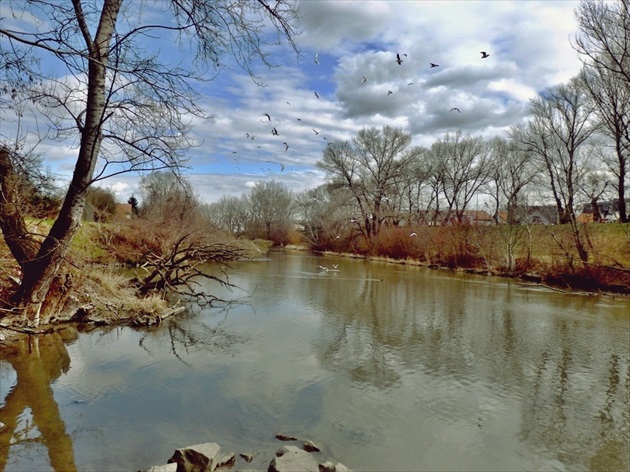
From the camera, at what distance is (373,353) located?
8555 millimetres

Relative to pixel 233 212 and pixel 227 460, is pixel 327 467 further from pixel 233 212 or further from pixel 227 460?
pixel 233 212

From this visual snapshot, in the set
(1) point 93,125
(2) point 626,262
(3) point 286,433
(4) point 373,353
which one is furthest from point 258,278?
(2) point 626,262

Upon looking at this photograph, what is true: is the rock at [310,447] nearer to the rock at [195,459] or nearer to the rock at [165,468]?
the rock at [195,459]

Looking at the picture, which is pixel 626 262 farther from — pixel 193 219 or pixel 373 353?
pixel 193 219

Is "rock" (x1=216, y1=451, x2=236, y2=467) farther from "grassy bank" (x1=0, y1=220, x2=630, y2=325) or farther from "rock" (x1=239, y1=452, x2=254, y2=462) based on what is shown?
"grassy bank" (x1=0, y1=220, x2=630, y2=325)

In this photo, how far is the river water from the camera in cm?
473

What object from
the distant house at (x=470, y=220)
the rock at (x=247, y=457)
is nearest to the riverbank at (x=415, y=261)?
the distant house at (x=470, y=220)

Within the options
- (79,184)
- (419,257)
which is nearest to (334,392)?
(79,184)

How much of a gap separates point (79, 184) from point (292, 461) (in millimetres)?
5521

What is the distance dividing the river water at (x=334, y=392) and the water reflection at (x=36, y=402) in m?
0.03

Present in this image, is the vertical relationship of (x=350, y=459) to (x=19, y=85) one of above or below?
below

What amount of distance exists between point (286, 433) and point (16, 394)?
3622mm

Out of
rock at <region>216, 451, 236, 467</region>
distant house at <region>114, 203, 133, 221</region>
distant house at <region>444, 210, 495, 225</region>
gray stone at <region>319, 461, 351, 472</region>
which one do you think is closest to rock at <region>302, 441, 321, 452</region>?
gray stone at <region>319, 461, 351, 472</region>

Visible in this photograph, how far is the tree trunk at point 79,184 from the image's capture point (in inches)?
266
